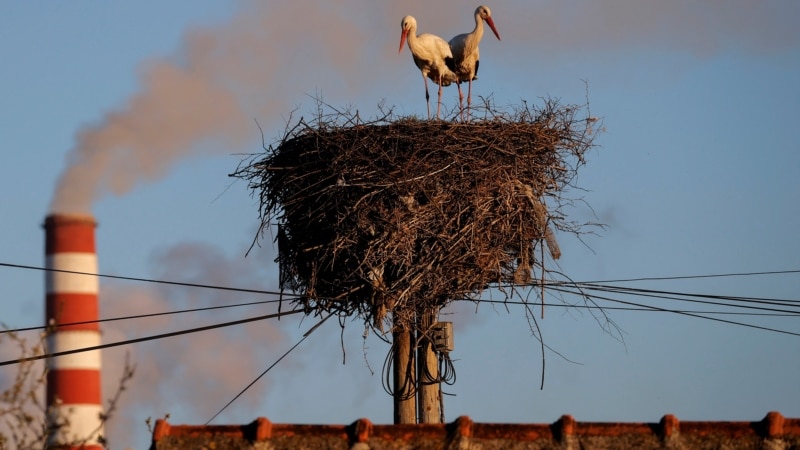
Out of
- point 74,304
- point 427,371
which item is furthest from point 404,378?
point 74,304

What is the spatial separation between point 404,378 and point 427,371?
0.23m

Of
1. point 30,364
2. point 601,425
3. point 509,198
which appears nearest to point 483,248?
point 509,198

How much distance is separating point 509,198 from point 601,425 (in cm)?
400

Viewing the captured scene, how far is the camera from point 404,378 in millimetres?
12969

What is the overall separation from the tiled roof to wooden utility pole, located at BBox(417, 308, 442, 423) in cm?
364

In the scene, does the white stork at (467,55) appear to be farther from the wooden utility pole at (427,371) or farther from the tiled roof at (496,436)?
the tiled roof at (496,436)

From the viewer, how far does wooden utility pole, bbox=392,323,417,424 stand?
42.2ft

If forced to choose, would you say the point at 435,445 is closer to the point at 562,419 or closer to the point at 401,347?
the point at 562,419

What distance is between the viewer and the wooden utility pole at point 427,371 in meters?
13.0

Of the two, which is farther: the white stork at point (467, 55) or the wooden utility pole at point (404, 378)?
the white stork at point (467, 55)

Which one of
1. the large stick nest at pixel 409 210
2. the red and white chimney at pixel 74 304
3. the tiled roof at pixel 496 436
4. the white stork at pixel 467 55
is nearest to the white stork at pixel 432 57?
the white stork at pixel 467 55

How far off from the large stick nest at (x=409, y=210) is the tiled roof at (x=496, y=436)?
11.4ft

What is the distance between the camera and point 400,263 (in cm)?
1272

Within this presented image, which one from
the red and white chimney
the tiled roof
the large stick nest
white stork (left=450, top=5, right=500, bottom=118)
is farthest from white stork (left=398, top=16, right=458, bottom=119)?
the red and white chimney
